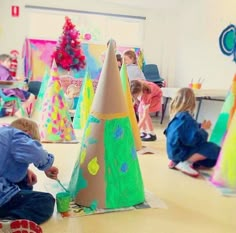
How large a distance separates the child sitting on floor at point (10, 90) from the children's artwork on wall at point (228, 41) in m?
2.93

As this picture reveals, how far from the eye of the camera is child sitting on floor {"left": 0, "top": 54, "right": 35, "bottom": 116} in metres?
4.64

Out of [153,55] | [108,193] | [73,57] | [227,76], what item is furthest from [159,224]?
[153,55]

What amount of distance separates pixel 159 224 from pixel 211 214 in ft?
1.08

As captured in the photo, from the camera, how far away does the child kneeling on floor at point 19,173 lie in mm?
1465

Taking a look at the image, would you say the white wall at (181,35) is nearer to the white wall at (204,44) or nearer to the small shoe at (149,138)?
the white wall at (204,44)

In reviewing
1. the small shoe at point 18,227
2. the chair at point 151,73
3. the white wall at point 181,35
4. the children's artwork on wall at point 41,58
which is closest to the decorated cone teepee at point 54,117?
the small shoe at point 18,227

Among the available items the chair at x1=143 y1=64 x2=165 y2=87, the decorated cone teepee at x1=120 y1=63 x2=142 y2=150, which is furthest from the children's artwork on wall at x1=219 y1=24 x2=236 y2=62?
the decorated cone teepee at x1=120 y1=63 x2=142 y2=150

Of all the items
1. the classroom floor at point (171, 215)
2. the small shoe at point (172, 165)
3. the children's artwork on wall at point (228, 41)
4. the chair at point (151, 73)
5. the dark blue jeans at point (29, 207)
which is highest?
the children's artwork on wall at point (228, 41)

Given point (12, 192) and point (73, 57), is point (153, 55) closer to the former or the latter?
point (73, 57)

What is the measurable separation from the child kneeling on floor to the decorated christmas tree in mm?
4532

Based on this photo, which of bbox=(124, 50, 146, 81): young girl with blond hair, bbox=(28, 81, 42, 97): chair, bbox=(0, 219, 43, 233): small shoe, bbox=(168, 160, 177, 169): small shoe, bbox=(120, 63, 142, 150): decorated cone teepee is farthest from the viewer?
bbox=(28, 81, 42, 97): chair

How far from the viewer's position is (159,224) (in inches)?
63.3

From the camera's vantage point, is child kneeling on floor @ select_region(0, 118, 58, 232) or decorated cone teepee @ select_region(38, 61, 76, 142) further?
decorated cone teepee @ select_region(38, 61, 76, 142)

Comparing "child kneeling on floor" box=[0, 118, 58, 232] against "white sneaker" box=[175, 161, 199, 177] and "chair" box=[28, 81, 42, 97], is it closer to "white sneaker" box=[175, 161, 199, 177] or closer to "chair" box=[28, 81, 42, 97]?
"white sneaker" box=[175, 161, 199, 177]
